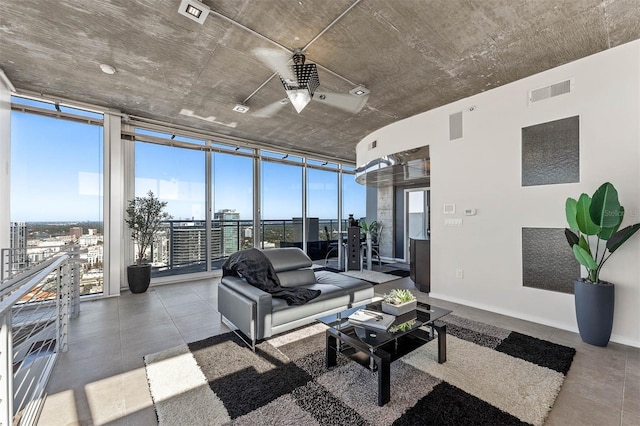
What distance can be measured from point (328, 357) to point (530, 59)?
3.61 meters

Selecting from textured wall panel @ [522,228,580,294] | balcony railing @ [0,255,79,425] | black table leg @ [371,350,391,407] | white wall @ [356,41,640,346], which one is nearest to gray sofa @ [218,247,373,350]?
black table leg @ [371,350,391,407]

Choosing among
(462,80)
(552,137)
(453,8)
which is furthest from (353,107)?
(552,137)

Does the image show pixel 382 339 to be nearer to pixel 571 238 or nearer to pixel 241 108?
pixel 571 238

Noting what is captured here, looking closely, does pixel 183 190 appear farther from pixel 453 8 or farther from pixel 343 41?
pixel 453 8

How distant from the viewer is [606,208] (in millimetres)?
2455

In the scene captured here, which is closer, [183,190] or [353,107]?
[353,107]

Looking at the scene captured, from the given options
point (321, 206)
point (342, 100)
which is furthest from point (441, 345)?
point (321, 206)

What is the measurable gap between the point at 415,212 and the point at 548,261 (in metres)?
3.99

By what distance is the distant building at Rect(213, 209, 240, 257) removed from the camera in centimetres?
587

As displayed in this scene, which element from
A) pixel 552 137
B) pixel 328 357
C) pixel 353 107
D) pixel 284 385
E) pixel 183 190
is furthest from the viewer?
pixel 183 190

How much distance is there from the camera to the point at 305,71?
8.55 feet

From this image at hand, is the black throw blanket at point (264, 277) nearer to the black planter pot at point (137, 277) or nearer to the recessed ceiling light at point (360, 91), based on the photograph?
the black planter pot at point (137, 277)

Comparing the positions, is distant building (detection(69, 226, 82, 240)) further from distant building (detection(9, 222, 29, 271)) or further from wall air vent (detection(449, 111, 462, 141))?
→ wall air vent (detection(449, 111, 462, 141))

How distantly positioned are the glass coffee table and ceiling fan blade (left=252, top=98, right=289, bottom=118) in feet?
10.4
